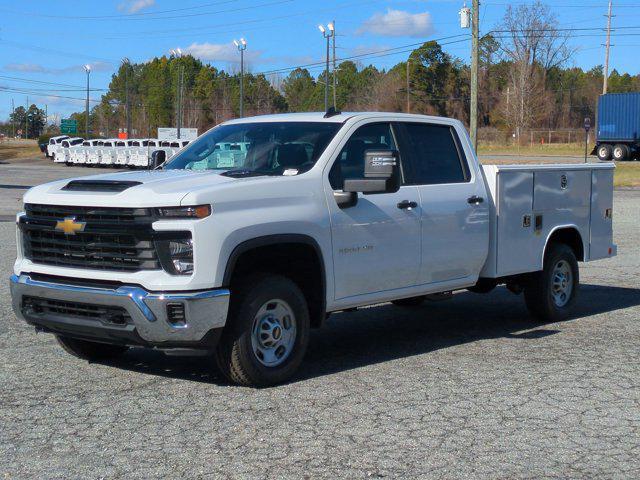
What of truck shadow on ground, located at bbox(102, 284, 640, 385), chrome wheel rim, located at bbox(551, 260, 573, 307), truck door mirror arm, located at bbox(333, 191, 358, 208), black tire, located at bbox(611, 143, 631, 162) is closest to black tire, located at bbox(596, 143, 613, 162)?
black tire, located at bbox(611, 143, 631, 162)

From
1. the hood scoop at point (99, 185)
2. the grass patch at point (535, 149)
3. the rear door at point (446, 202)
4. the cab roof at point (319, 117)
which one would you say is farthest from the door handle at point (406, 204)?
the grass patch at point (535, 149)

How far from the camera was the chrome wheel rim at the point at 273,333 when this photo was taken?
22.1 feet

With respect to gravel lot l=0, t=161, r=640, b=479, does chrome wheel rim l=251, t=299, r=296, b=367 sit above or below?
above

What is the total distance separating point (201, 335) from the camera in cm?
627

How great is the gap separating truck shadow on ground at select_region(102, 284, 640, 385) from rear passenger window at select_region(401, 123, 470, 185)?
1.49m

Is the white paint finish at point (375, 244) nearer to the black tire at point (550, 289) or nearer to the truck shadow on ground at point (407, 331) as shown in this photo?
the truck shadow on ground at point (407, 331)

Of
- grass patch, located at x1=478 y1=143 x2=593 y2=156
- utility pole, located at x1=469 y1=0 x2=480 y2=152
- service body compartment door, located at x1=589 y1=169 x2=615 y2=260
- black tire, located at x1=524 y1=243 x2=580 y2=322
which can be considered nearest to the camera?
black tire, located at x1=524 y1=243 x2=580 y2=322

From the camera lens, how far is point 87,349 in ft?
24.8

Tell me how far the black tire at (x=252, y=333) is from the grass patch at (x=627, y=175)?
27292mm

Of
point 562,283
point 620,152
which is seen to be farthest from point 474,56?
point 620,152

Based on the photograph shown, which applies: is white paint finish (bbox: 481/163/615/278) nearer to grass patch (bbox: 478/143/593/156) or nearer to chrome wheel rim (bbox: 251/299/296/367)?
chrome wheel rim (bbox: 251/299/296/367)

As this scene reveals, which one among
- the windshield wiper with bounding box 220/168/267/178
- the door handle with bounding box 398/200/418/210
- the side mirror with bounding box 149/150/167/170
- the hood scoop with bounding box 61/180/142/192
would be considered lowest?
the door handle with bounding box 398/200/418/210

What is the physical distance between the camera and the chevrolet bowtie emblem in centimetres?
652

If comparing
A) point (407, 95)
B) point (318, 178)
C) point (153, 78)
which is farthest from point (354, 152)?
point (153, 78)
